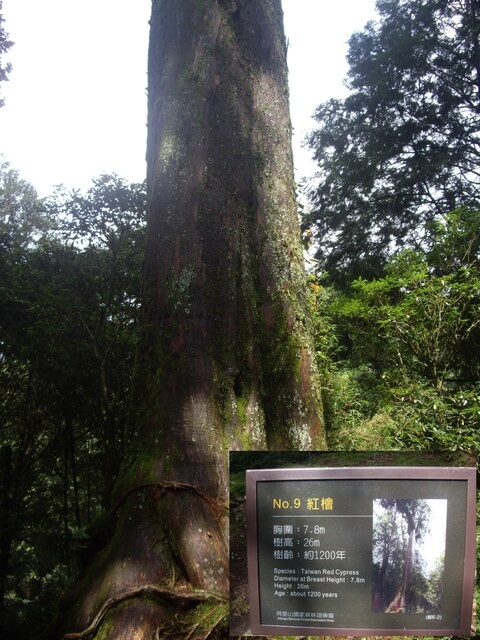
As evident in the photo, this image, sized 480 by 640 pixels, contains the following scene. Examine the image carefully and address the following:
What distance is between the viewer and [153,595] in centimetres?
209

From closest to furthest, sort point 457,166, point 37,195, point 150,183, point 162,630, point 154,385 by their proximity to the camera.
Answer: point 162,630, point 154,385, point 150,183, point 457,166, point 37,195

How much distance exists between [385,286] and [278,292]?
3510 mm

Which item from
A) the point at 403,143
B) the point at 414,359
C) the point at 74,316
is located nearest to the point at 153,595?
the point at 414,359

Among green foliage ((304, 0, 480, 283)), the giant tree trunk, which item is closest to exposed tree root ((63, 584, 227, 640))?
the giant tree trunk

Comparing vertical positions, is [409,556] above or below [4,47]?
below

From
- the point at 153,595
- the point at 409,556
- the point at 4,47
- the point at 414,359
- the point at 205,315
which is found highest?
the point at 4,47

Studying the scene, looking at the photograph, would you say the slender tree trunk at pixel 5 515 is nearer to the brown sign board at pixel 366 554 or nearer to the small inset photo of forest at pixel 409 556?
the brown sign board at pixel 366 554

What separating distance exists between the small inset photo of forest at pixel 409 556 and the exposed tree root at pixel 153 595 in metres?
0.69

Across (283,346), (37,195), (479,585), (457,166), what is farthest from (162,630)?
(37,195)

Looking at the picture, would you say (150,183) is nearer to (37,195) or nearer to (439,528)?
(439,528)

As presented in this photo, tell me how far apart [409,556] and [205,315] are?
4.74 feet

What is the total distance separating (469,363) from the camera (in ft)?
20.6

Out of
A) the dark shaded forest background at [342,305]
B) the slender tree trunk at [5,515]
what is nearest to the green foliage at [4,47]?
the dark shaded forest background at [342,305]

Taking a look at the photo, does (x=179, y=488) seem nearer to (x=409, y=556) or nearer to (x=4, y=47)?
(x=409, y=556)
